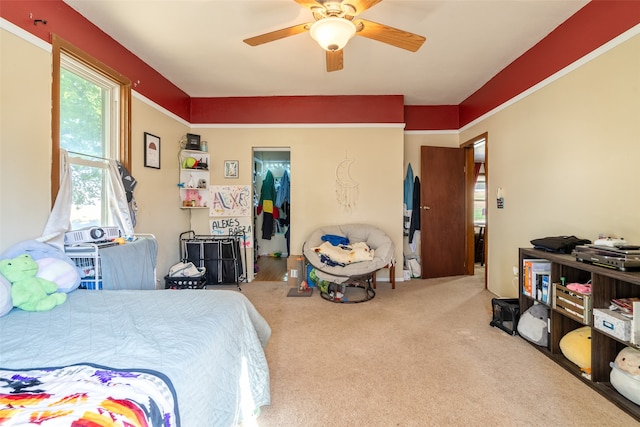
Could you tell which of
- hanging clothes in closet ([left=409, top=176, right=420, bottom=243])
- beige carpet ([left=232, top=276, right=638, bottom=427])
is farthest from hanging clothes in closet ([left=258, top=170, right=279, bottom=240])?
hanging clothes in closet ([left=409, top=176, right=420, bottom=243])

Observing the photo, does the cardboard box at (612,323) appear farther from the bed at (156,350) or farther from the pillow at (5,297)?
the pillow at (5,297)

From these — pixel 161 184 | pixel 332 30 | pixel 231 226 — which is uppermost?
pixel 332 30

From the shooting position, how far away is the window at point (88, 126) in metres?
2.26

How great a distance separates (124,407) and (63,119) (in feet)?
8.19

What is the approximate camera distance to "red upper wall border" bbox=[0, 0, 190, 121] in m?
1.94

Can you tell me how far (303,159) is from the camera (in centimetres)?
428

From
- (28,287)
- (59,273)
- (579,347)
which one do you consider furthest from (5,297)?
(579,347)

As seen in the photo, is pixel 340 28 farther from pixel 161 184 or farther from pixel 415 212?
pixel 415 212

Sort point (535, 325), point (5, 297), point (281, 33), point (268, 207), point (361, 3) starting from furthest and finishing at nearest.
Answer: point (268, 207) < point (535, 325) < point (281, 33) < point (361, 3) < point (5, 297)

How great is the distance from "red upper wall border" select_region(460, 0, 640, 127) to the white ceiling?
83mm

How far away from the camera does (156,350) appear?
1081mm

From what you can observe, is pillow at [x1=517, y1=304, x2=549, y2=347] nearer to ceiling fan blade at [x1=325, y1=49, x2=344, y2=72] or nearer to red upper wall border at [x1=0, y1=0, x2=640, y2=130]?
red upper wall border at [x1=0, y1=0, x2=640, y2=130]

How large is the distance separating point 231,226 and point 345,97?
2455 mm

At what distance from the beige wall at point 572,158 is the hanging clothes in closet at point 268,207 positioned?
348 centimetres
